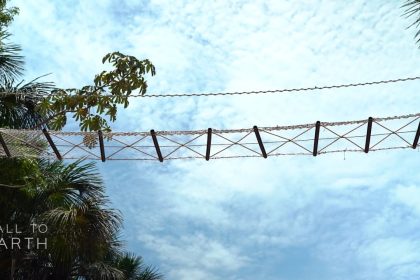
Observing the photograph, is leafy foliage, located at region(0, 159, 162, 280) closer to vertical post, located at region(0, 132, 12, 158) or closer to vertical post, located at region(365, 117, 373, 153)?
vertical post, located at region(0, 132, 12, 158)

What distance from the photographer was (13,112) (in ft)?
39.1

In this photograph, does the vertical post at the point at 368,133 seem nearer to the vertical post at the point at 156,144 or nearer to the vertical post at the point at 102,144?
the vertical post at the point at 156,144

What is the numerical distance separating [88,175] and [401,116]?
8.63 metres

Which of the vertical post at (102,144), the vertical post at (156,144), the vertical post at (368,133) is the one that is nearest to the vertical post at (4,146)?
the vertical post at (102,144)

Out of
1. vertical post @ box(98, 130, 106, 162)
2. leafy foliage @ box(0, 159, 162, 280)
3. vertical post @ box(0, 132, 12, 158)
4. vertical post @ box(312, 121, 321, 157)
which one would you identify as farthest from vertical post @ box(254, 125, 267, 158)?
leafy foliage @ box(0, 159, 162, 280)

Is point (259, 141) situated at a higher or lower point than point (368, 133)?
lower

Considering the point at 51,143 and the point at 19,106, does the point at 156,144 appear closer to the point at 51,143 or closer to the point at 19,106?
the point at 51,143

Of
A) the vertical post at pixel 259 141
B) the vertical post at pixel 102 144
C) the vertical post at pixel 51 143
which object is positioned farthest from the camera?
the vertical post at pixel 259 141

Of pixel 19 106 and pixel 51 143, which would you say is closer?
pixel 51 143

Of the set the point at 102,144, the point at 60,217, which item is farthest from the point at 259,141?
the point at 60,217

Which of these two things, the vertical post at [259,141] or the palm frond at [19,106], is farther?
the palm frond at [19,106]

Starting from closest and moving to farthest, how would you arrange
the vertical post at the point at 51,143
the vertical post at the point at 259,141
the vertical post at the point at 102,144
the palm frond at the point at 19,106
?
the vertical post at the point at 102,144, the vertical post at the point at 51,143, the vertical post at the point at 259,141, the palm frond at the point at 19,106

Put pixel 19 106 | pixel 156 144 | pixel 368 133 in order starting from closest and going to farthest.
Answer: pixel 368 133 < pixel 156 144 < pixel 19 106

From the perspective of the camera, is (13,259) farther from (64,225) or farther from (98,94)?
(98,94)
